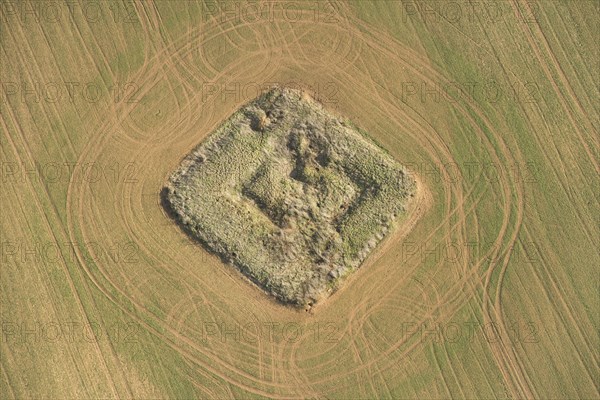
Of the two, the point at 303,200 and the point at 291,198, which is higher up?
Answer: the point at 303,200

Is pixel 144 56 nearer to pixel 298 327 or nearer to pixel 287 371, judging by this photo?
pixel 298 327

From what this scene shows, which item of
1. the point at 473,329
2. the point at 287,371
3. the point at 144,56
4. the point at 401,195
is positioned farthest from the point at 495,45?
the point at 287,371

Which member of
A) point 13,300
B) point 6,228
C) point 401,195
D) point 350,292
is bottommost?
point 13,300
